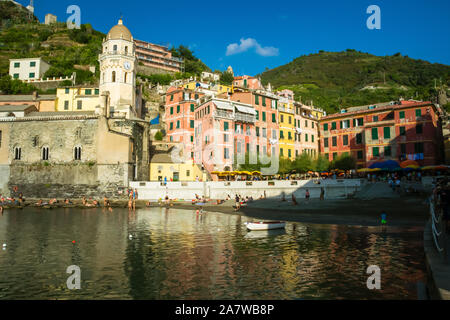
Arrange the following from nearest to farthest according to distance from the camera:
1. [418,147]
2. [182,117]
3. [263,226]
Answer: [263,226]
[418,147]
[182,117]

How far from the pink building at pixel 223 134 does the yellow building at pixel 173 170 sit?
189 cm

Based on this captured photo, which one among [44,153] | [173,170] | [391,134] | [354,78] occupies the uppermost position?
[354,78]

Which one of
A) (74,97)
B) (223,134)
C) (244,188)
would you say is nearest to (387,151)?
(244,188)

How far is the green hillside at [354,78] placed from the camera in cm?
10538

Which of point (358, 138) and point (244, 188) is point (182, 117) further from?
point (358, 138)

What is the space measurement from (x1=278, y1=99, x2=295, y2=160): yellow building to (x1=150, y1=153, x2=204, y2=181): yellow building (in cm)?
1709

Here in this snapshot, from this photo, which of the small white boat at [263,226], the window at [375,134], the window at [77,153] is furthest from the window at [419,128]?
the window at [77,153]

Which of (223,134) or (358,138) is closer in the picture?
(223,134)

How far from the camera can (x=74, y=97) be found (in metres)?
61.4

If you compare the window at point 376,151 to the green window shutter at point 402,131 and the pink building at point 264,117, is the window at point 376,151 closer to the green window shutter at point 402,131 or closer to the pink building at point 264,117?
the green window shutter at point 402,131

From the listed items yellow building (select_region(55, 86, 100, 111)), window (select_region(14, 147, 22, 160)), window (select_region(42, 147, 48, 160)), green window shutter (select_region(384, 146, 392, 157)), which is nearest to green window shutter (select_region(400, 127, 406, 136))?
green window shutter (select_region(384, 146, 392, 157))

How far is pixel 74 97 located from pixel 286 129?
4182 cm

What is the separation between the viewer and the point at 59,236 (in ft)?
72.9

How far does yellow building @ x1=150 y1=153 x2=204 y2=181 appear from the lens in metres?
53.1
